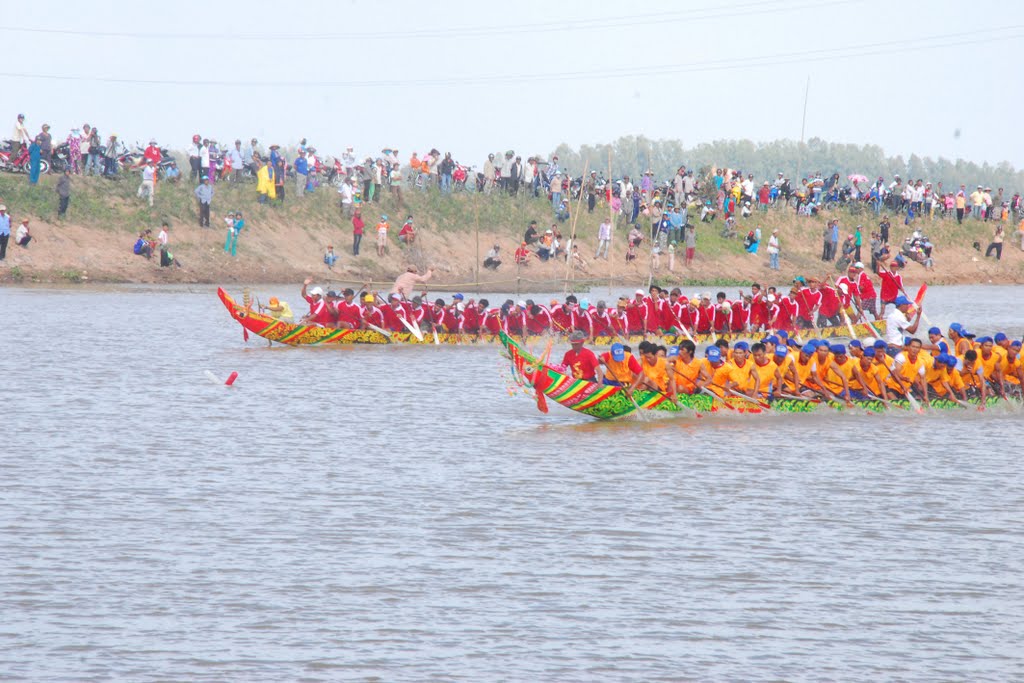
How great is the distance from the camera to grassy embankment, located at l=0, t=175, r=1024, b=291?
45.1m

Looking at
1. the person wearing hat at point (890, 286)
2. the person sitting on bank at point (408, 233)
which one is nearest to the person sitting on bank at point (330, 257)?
the person sitting on bank at point (408, 233)

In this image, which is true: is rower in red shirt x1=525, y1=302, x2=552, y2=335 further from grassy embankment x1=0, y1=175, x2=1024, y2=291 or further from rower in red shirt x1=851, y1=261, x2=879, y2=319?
grassy embankment x1=0, y1=175, x2=1024, y2=291

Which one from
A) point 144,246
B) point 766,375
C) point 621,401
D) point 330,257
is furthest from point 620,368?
point 330,257

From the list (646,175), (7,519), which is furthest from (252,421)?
(646,175)

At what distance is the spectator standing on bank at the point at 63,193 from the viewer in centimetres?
4428

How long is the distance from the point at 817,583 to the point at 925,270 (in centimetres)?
5238

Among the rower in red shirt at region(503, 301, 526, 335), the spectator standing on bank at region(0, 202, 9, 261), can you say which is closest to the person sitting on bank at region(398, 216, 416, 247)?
the spectator standing on bank at region(0, 202, 9, 261)

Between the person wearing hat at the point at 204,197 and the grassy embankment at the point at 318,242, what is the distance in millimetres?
527

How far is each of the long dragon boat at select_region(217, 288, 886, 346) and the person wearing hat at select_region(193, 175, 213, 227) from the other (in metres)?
15.6

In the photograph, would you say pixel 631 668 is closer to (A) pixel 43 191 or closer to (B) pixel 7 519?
(B) pixel 7 519

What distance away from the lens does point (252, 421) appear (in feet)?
71.5

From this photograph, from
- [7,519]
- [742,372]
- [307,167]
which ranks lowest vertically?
[7,519]

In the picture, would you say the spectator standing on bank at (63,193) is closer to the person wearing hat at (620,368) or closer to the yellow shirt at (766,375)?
the person wearing hat at (620,368)

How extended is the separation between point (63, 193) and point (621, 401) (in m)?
28.9
